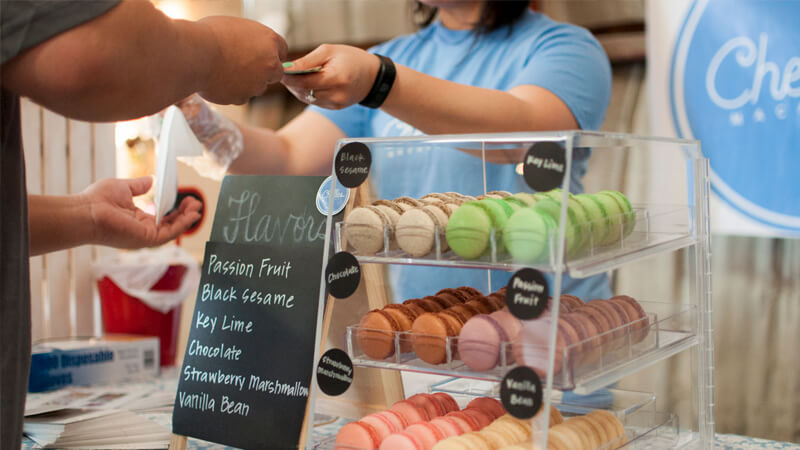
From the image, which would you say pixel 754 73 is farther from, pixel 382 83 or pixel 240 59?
pixel 240 59

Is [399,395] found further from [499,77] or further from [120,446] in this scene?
[499,77]

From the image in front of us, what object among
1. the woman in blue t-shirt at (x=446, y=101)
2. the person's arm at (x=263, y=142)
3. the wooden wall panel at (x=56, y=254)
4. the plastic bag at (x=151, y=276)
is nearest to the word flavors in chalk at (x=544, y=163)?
the woman in blue t-shirt at (x=446, y=101)

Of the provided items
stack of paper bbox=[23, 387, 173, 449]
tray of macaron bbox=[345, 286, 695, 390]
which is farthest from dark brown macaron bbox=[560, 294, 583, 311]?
stack of paper bbox=[23, 387, 173, 449]

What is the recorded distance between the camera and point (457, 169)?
1.13 m

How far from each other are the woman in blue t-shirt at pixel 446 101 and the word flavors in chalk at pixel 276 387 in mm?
229

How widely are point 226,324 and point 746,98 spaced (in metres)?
1.82

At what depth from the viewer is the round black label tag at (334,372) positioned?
107 cm

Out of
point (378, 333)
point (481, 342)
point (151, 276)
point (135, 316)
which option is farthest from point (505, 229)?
point (135, 316)

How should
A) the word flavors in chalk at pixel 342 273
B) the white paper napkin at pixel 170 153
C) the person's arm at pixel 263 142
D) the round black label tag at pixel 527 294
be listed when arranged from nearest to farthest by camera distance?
1. the round black label tag at pixel 527 294
2. the word flavors in chalk at pixel 342 273
3. the white paper napkin at pixel 170 153
4. the person's arm at pixel 263 142

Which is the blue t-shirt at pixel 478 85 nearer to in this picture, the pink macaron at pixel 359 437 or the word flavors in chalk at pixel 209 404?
the pink macaron at pixel 359 437

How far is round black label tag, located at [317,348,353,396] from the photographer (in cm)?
107

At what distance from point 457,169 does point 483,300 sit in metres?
0.23

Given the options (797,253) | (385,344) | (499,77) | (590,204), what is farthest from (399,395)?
(797,253)

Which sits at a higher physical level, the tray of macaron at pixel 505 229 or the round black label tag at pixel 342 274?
the tray of macaron at pixel 505 229
